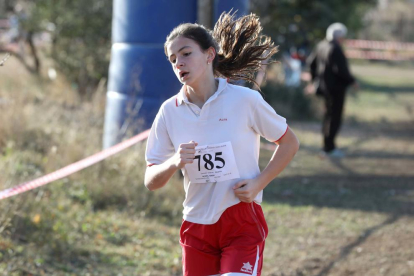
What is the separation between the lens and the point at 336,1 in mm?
15008

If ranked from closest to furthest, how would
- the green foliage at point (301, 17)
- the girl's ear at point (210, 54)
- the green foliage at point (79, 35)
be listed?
1. the girl's ear at point (210, 54)
2. the green foliage at point (79, 35)
3. the green foliage at point (301, 17)

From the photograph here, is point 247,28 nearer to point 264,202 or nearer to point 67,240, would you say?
point 67,240

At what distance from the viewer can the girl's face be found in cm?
330

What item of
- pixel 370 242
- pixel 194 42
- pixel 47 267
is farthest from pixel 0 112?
pixel 194 42

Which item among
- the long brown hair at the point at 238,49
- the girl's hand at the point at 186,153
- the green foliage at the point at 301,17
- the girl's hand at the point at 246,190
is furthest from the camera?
the green foliage at the point at 301,17

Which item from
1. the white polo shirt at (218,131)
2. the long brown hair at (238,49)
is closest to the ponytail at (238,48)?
the long brown hair at (238,49)

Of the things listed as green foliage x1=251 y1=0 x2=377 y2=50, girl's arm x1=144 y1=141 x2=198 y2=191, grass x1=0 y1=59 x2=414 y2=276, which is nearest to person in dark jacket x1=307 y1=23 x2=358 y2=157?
grass x1=0 y1=59 x2=414 y2=276

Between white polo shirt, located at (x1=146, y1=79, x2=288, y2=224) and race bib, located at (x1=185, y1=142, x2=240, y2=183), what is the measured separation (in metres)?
0.03

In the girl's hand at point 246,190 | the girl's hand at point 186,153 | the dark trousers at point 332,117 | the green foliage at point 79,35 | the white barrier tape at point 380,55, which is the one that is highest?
the girl's hand at point 186,153

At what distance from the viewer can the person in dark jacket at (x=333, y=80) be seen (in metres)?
→ 10.6

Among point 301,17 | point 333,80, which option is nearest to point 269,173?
point 333,80

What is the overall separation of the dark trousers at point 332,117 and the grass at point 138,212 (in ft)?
1.51

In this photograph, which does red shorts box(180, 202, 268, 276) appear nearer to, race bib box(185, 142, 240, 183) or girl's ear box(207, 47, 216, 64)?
race bib box(185, 142, 240, 183)

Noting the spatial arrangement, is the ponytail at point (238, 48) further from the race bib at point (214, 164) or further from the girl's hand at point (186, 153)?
the girl's hand at point (186, 153)
